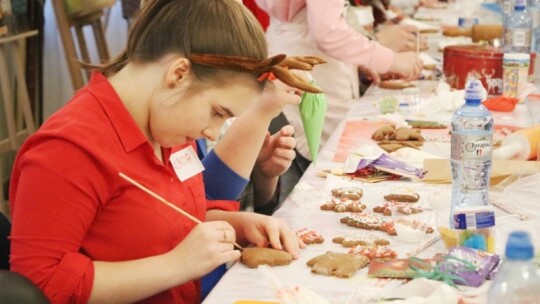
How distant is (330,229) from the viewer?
5.97 feet

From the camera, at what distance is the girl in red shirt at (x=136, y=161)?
1.41 metres

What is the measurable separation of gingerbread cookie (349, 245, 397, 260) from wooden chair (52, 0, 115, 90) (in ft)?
9.98

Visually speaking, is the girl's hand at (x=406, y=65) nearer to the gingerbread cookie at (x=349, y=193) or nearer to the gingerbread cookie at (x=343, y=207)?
the gingerbread cookie at (x=349, y=193)

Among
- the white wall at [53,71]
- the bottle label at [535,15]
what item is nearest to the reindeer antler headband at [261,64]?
the bottle label at [535,15]

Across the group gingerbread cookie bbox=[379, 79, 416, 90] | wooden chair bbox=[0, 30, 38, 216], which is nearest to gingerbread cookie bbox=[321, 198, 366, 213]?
gingerbread cookie bbox=[379, 79, 416, 90]

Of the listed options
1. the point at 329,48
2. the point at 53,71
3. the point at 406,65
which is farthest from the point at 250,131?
the point at 53,71

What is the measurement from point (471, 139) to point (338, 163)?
0.70 m

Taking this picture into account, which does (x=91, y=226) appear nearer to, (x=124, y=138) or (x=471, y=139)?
A: (x=124, y=138)

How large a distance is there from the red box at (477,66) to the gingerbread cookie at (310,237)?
180 cm

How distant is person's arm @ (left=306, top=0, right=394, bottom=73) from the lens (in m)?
3.22

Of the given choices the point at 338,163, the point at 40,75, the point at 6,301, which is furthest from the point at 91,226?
the point at 40,75

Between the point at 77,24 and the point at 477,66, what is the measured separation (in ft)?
8.90

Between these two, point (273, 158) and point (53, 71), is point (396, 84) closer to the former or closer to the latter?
point (273, 158)

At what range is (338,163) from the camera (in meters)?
2.40
